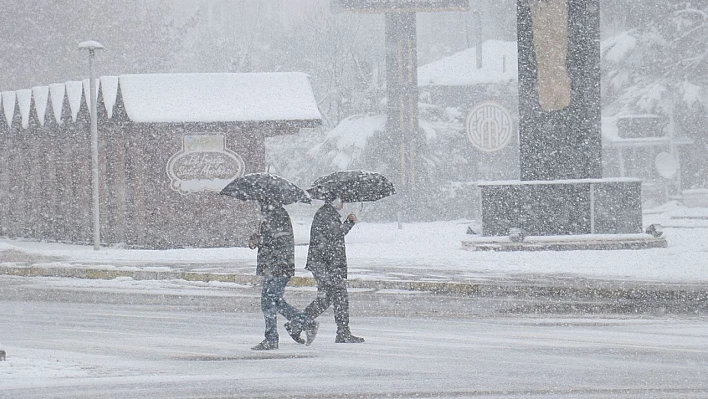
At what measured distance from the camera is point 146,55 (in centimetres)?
6125

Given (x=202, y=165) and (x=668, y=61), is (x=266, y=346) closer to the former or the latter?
(x=202, y=165)

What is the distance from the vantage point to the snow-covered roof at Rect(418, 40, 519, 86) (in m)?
55.2

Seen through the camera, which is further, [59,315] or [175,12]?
[175,12]

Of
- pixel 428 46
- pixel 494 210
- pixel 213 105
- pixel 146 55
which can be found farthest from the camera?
pixel 428 46

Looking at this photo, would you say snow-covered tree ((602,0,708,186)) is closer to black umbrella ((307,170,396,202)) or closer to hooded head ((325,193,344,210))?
black umbrella ((307,170,396,202))

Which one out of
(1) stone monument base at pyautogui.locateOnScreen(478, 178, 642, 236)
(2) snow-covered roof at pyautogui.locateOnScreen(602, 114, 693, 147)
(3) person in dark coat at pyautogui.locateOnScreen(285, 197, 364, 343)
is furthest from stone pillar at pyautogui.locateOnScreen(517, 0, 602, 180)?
(2) snow-covered roof at pyautogui.locateOnScreen(602, 114, 693, 147)

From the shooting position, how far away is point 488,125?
42.5m

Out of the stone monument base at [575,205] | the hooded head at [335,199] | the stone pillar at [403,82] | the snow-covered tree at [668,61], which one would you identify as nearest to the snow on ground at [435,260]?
the stone monument base at [575,205]

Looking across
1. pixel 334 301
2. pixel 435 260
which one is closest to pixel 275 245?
pixel 334 301

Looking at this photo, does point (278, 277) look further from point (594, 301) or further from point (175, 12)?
point (175, 12)

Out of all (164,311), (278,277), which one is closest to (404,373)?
(278,277)

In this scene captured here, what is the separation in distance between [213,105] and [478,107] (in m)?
13.8

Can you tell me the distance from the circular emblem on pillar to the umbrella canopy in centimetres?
2898

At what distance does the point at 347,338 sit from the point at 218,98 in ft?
56.9
